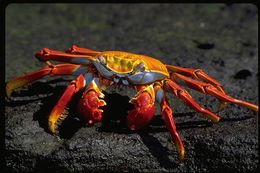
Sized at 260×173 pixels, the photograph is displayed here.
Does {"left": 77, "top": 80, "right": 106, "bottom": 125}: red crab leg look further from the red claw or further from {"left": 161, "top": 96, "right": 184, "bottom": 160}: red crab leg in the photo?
{"left": 161, "top": 96, "right": 184, "bottom": 160}: red crab leg

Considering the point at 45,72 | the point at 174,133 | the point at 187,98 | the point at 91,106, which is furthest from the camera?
the point at 45,72

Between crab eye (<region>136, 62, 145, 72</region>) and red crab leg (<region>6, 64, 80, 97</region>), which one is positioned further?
red crab leg (<region>6, 64, 80, 97</region>)

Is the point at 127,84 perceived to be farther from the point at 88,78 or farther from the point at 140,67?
the point at 88,78

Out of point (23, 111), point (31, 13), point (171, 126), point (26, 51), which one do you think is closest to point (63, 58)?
point (23, 111)

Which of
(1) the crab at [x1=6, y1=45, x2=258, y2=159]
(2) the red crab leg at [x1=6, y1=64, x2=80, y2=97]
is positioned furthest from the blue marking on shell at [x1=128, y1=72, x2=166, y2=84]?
(2) the red crab leg at [x1=6, y1=64, x2=80, y2=97]

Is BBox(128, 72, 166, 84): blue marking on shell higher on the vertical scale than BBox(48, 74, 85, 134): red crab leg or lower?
higher

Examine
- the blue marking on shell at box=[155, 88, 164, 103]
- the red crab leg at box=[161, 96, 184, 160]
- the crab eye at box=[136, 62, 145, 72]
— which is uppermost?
the crab eye at box=[136, 62, 145, 72]

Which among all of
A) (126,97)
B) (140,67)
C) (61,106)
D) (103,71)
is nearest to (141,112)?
(140,67)
